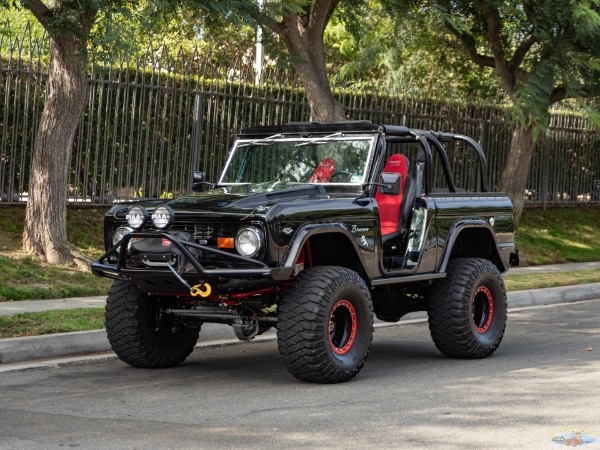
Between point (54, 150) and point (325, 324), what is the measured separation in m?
6.90

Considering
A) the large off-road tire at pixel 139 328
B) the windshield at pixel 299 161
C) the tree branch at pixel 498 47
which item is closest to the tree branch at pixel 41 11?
the windshield at pixel 299 161

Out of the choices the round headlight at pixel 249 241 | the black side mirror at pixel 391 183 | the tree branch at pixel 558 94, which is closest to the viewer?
the round headlight at pixel 249 241

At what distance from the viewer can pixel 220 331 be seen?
36.8 feet

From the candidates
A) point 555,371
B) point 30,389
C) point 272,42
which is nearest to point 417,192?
point 555,371

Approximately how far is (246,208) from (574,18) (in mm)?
9603

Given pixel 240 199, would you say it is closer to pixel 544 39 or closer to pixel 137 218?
pixel 137 218

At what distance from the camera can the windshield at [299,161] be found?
9.32 meters

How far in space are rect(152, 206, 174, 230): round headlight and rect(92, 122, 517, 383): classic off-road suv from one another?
0.4 inches

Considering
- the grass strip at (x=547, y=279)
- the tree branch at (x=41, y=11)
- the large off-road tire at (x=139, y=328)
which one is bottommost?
the grass strip at (x=547, y=279)

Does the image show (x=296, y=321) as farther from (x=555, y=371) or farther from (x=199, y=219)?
(x=555, y=371)

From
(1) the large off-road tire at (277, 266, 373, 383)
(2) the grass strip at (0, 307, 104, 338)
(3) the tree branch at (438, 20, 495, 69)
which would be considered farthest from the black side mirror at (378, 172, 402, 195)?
(3) the tree branch at (438, 20, 495, 69)

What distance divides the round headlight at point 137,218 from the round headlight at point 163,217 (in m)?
0.15

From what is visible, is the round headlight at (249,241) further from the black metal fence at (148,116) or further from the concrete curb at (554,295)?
the concrete curb at (554,295)

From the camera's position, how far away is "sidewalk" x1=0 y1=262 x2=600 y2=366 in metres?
9.38
